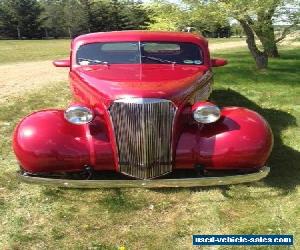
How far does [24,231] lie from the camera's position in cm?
469

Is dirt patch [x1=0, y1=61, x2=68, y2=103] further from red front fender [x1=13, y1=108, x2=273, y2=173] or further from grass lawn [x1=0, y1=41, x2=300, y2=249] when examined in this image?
red front fender [x1=13, y1=108, x2=273, y2=173]

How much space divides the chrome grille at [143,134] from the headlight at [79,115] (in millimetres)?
298

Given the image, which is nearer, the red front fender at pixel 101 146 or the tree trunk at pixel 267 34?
the red front fender at pixel 101 146

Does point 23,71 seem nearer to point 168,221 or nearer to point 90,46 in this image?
point 90,46

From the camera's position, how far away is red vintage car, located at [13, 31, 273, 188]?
4902mm

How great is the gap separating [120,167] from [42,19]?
5487 cm

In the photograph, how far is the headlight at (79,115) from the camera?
5.12 meters

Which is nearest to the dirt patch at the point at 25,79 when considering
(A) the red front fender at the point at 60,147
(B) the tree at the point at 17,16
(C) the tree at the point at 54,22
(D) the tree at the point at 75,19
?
(A) the red front fender at the point at 60,147

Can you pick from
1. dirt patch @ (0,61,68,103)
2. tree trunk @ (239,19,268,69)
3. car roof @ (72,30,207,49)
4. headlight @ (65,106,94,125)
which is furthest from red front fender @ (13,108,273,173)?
tree trunk @ (239,19,268,69)

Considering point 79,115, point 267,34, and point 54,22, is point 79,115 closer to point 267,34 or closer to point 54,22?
point 267,34

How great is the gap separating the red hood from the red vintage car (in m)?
0.01

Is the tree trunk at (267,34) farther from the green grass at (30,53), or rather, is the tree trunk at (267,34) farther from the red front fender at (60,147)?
the green grass at (30,53)

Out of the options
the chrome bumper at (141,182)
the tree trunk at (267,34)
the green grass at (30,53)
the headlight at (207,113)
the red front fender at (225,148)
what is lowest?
the green grass at (30,53)

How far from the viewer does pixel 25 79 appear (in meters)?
14.4
